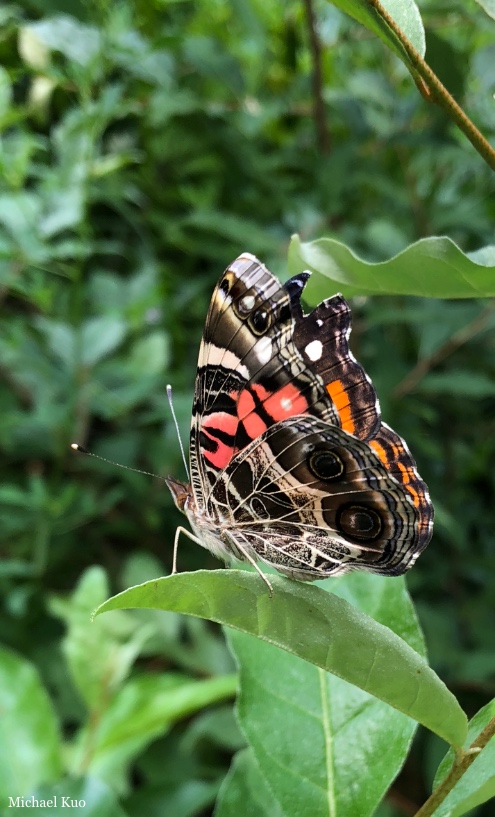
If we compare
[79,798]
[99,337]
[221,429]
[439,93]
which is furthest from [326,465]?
[99,337]

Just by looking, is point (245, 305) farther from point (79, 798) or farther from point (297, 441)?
point (79, 798)

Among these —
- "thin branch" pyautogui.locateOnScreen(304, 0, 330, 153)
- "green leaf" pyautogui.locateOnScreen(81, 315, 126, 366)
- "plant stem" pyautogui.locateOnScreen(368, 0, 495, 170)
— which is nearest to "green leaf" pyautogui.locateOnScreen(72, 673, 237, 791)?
"green leaf" pyautogui.locateOnScreen(81, 315, 126, 366)

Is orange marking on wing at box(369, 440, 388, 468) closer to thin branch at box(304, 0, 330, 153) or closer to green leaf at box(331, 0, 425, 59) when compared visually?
green leaf at box(331, 0, 425, 59)

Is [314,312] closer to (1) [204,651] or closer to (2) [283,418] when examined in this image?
(2) [283,418]

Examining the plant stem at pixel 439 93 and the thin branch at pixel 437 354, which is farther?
the thin branch at pixel 437 354

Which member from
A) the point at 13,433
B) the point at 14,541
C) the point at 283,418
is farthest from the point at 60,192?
the point at 283,418

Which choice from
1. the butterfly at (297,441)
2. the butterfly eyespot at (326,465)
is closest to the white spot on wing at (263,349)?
the butterfly at (297,441)

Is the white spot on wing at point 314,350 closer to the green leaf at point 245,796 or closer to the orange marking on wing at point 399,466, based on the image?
the orange marking on wing at point 399,466
